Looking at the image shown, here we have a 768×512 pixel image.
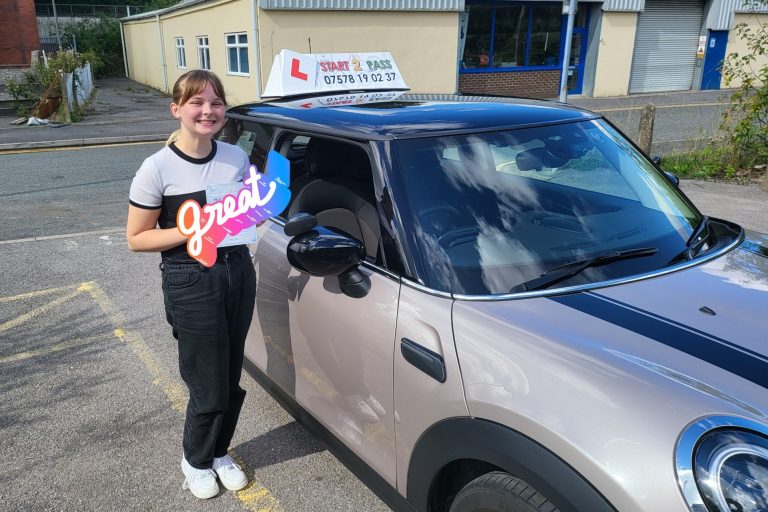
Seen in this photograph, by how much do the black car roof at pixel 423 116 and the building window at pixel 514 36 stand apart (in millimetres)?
19240

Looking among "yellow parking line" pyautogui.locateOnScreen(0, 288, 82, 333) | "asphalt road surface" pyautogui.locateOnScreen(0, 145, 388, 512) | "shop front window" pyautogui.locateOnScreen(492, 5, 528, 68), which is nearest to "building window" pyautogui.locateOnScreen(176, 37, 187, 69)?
"shop front window" pyautogui.locateOnScreen(492, 5, 528, 68)

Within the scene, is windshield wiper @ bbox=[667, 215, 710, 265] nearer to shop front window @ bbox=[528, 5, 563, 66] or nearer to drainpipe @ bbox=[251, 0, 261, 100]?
drainpipe @ bbox=[251, 0, 261, 100]

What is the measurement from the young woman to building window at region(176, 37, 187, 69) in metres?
25.3

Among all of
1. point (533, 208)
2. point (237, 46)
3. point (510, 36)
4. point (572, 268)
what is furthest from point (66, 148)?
point (510, 36)

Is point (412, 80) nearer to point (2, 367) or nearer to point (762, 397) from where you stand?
point (2, 367)

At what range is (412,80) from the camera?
64.7ft

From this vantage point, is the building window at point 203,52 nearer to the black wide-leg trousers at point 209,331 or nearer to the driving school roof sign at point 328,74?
the driving school roof sign at point 328,74

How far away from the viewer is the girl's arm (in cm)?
232

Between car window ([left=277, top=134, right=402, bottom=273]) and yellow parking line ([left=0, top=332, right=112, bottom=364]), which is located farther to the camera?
yellow parking line ([left=0, top=332, right=112, bottom=364])

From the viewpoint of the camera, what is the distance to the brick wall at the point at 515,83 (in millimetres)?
21641

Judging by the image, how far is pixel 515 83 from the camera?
22.7m

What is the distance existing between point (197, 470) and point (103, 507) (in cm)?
42

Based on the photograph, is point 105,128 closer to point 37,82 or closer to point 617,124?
point 37,82

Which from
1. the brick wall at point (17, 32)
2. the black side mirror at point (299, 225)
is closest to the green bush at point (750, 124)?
the black side mirror at point (299, 225)
